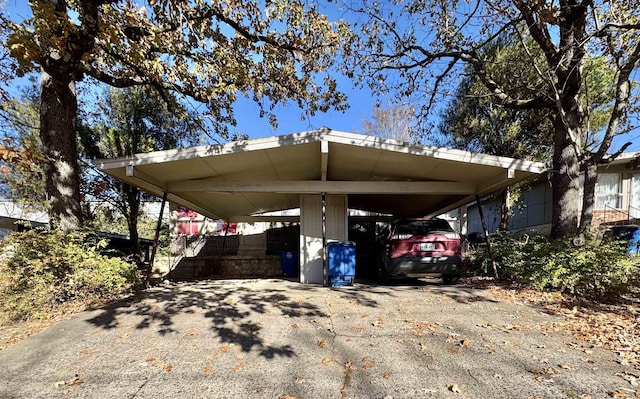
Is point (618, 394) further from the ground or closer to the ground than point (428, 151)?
closer to the ground

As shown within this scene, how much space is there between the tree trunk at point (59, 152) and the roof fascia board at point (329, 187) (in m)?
1.99

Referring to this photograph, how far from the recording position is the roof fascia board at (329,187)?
8125 millimetres

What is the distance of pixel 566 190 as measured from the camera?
737 cm

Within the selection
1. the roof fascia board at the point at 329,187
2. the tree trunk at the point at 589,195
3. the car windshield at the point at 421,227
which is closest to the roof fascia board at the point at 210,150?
the roof fascia board at the point at 329,187

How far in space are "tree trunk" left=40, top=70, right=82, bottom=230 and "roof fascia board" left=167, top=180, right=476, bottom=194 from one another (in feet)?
6.54

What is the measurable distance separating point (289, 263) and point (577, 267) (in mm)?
7897

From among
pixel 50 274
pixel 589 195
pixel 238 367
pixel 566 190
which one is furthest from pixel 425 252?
pixel 50 274

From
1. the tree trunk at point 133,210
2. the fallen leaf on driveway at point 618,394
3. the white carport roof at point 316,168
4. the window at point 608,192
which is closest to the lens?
the fallen leaf on driveway at point 618,394

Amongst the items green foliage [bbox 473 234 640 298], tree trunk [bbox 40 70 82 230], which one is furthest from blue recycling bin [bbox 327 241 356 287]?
tree trunk [bbox 40 70 82 230]

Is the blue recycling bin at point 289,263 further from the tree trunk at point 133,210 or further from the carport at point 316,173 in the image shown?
the tree trunk at point 133,210

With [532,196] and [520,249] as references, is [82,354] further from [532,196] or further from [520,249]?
[532,196]

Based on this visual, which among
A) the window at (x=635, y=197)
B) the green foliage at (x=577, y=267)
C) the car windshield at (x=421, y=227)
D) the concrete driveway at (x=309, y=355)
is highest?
the window at (x=635, y=197)

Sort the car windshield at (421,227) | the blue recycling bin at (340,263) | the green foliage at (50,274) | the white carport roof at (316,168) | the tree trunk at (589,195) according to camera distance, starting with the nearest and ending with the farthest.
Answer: the green foliage at (50,274) → the white carport roof at (316,168) → the car windshield at (421,227) → the tree trunk at (589,195) → the blue recycling bin at (340,263)

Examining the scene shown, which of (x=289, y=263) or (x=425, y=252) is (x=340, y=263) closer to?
(x=425, y=252)
